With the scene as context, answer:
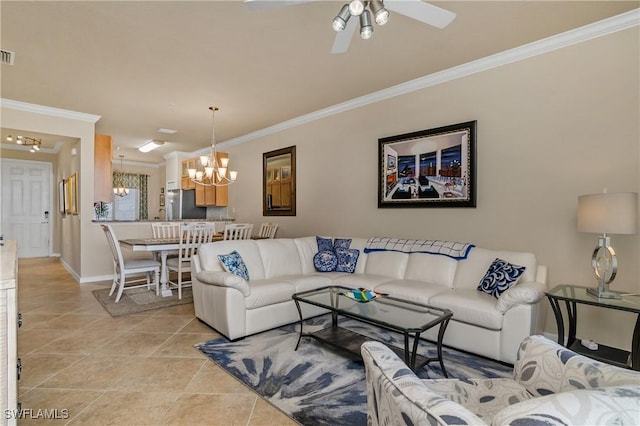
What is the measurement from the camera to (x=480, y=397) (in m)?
1.27

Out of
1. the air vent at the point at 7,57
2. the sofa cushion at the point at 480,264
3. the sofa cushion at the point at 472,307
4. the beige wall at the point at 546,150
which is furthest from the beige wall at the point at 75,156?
the sofa cushion at the point at 480,264

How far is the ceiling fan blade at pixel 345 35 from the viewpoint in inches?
84.0

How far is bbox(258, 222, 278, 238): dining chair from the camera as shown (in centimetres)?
561

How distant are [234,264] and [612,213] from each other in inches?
123

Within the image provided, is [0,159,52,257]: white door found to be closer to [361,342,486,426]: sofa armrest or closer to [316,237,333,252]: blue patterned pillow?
[316,237,333,252]: blue patterned pillow

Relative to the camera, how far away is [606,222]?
2189 millimetres

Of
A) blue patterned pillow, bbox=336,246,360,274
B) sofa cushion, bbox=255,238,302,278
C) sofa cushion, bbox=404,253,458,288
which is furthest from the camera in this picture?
blue patterned pillow, bbox=336,246,360,274

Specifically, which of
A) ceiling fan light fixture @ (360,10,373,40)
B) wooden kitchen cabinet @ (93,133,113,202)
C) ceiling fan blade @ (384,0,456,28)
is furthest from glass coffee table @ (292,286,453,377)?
wooden kitchen cabinet @ (93,133,113,202)

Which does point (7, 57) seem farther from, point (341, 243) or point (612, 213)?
point (612, 213)

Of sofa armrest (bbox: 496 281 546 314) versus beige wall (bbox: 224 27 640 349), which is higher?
beige wall (bbox: 224 27 640 349)

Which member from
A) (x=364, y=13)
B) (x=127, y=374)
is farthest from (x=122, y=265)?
(x=364, y=13)

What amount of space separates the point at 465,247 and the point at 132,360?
3.14 m

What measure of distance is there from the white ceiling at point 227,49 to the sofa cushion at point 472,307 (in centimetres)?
228

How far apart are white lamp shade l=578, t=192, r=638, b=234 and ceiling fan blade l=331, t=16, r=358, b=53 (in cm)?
209
